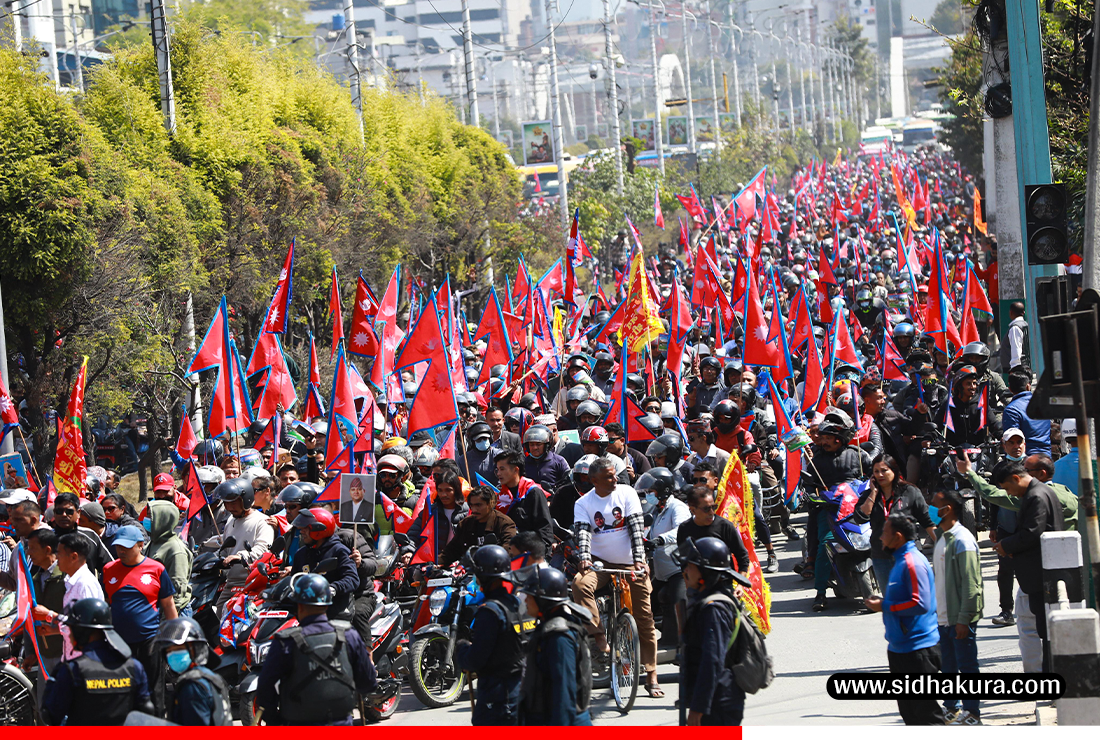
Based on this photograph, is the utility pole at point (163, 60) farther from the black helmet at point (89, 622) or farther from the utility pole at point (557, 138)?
the utility pole at point (557, 138)

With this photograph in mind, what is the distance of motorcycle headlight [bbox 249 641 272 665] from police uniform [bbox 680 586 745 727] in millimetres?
2913

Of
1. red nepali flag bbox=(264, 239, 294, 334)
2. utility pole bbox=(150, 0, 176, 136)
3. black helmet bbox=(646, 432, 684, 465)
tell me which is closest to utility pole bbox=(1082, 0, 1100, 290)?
black helmet bbox=(646, 432, 684, 465)

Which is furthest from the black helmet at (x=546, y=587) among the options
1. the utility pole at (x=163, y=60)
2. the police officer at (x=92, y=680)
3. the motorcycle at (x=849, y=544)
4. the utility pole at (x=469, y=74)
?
the utility pole at (x=469, y=74)

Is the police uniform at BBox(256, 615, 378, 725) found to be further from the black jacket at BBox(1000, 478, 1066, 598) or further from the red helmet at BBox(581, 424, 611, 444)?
the red helmet at BBox(581, 424, 611, 444)

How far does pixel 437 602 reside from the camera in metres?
8.92

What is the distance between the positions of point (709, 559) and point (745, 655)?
0.46 m

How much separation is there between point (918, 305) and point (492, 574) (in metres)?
14.8

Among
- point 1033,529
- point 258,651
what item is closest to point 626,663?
point 258,651

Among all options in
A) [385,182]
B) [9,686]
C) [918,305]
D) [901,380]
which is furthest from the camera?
[385,182]

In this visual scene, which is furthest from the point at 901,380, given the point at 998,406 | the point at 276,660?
the point at 276,660

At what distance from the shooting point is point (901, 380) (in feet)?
50.1

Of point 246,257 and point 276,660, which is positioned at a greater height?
point 246,257

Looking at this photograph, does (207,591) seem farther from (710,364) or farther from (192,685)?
(710,364)

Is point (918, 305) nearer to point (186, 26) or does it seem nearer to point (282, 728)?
point (186, 26)
